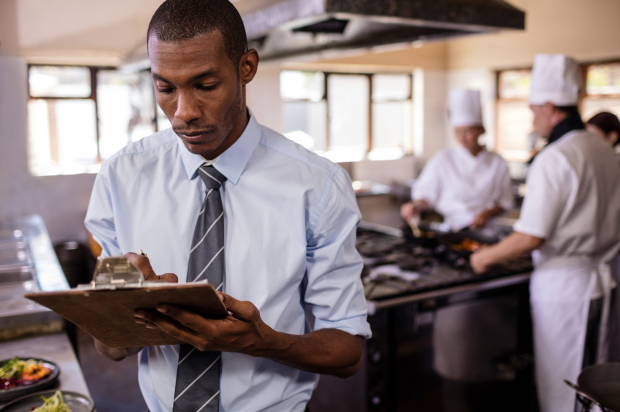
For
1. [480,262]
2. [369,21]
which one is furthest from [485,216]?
[369,21]

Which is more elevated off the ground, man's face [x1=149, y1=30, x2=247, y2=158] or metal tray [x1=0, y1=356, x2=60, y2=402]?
man's face [x1=149, y1=30, x2=247, y2=158]

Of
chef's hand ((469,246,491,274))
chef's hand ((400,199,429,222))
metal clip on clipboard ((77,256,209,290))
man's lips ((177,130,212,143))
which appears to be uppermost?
man's lips ((177,130,212,143))

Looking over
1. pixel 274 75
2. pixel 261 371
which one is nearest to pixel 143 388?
pixel 261 371

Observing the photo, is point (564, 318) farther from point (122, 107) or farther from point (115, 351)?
point (122, 107)

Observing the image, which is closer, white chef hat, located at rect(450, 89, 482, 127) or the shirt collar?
the shirt collar

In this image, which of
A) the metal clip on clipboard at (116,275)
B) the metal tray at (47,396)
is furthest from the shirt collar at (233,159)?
the metal tray at (47,396)

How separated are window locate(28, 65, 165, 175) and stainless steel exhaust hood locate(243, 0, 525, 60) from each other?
3358 mm

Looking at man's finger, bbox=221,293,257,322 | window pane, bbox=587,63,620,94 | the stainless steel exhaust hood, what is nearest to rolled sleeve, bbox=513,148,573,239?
the stainless steel exhaust hood

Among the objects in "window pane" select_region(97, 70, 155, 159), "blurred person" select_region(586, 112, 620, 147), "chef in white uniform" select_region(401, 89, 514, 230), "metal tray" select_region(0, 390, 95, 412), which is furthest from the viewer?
"window pane" select_region(97, 70, 155, 159)

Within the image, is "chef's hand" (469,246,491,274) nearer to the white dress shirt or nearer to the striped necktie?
the white dress shirt

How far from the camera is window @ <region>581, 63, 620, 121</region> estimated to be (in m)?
6.09

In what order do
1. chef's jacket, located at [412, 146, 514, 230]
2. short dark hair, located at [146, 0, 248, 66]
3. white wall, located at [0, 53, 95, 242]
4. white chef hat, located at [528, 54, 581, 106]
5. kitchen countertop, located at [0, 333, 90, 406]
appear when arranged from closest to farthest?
short dark hair, located at [146, 0, 248, 66]
kitchen countertop, located at [0, 333, 90, 406]
white chef hat, located at [528, 54, 581, 106]
chef's jacket, located at [412, 146, 514, 230]
white wall, located at [0, 53, 95, 242]

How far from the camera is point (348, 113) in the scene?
7.55 m

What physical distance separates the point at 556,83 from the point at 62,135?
5.09 m
